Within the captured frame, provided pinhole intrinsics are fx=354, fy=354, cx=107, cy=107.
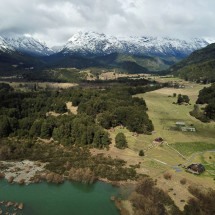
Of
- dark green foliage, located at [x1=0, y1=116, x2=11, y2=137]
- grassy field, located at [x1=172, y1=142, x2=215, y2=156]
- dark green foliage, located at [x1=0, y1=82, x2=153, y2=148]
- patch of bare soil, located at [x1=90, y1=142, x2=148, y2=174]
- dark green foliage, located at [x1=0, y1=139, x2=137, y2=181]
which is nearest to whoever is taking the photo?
dark green foliage, located at [x1=0, y1=139, x2=137, y2=181]

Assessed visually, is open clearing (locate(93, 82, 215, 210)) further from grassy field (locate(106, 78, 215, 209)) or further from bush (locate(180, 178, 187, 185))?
bush (locate(180, 178, 187, 185))

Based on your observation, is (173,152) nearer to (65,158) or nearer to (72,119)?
(65,158)

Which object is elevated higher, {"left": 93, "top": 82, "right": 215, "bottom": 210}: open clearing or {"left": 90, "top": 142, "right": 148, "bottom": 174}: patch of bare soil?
{"left": 93, "top": 82, "right": 215, "bottom": 210}: open clearing

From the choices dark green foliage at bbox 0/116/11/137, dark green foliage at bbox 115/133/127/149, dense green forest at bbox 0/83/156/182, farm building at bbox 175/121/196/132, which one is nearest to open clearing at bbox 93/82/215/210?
dark green foliage at bbox 115/133/127/149

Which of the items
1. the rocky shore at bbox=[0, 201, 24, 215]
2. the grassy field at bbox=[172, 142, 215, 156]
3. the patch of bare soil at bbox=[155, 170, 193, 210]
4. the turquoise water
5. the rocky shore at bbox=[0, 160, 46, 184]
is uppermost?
the grassy field at bbox=[172, 142, 215, 156]

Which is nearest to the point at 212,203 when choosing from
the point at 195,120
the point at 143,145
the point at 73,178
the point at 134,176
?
the point at 134,176

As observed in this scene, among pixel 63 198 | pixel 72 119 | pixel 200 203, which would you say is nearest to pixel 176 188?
pixel 200 203

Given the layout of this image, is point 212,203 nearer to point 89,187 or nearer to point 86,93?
point 89,187
